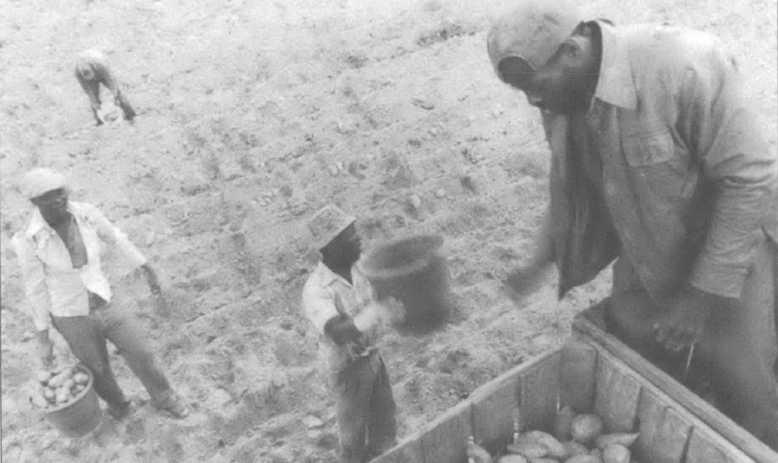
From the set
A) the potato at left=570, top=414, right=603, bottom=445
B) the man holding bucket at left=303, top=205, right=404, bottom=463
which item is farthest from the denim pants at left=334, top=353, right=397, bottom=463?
the potato at left=570, top=414, right=603, bottom=445

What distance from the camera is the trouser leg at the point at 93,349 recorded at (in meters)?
3.26

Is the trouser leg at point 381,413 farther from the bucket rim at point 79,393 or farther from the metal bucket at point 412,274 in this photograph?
the bucket rim at point 79,393

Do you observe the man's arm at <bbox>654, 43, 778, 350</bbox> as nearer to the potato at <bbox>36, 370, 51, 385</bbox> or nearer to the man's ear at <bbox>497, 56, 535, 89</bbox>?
the man's ear at <bbox>497, 56, 535, 89</bbox>

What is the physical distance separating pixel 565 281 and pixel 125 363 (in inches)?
86.5

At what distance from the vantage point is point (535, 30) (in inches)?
74.4

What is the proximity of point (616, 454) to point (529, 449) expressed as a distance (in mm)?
259

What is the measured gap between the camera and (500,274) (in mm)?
3982

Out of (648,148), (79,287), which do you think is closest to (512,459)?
(648,148)

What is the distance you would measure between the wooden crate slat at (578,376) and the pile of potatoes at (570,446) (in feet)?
0.16

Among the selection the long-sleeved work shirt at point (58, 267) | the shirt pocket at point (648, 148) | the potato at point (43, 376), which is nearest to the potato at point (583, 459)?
the shirt pocket at point (648, 148)

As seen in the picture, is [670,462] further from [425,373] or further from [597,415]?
[425,373]

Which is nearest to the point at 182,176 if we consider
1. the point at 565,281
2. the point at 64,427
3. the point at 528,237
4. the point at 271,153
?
the point at 271,153

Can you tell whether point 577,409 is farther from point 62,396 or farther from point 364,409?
point 62,396

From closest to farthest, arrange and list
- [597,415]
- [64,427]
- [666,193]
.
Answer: [666,193] < [597,415] < [64,427]
